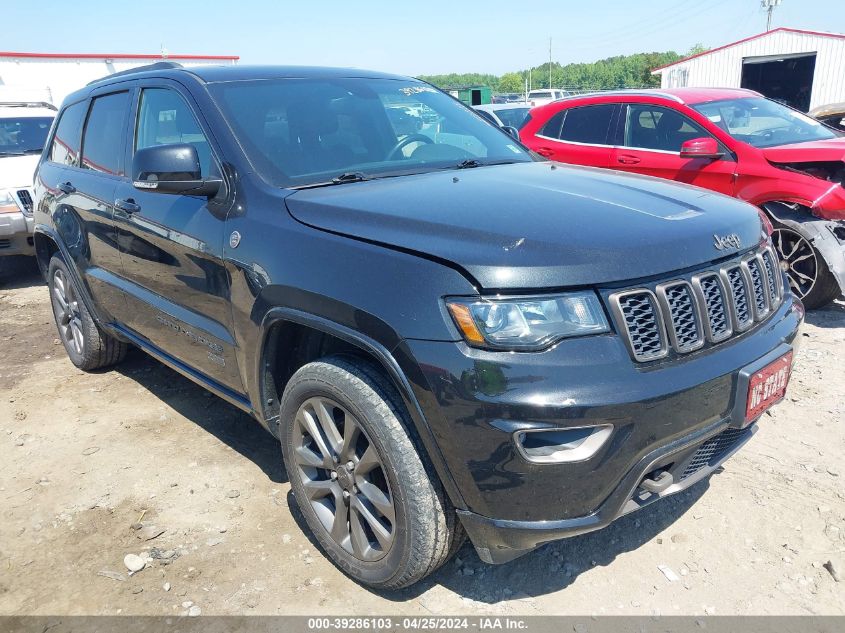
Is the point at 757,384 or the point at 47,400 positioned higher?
the point at 757,384

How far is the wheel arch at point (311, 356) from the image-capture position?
6.75 ft

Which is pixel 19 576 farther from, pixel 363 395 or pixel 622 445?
pixel 622 445

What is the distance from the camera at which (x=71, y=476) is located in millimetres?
3477

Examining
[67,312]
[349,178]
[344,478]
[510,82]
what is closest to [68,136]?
[67,312]

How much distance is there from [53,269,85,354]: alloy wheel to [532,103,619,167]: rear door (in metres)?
4.55

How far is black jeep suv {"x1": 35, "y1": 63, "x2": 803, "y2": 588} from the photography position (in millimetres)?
1936

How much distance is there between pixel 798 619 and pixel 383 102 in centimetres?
279

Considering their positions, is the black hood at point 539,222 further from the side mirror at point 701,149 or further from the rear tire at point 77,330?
the side mirror at point 701,149

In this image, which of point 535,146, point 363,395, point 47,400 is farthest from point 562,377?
point 535,146

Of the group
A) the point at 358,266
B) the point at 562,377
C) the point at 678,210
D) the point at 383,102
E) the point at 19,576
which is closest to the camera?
the point at 562,377

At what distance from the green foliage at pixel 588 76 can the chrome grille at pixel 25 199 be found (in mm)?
58461

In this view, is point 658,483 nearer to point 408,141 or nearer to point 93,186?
point 408,141

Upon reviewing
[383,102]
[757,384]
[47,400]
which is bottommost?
[47,400]

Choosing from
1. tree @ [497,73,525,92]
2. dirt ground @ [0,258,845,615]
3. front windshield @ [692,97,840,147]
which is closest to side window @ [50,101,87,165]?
dirt ground @ [0,258,845,615]
